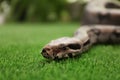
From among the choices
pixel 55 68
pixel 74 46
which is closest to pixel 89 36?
pixel 74 46

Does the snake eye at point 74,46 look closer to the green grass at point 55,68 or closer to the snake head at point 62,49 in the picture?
the snake head at point 62,49

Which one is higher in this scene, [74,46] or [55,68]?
[74,46]

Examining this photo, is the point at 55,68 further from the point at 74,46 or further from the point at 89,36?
the point at 89,36

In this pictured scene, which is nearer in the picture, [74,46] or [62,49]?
[62,49]

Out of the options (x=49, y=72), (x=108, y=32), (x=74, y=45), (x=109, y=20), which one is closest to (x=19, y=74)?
(x=49, y=72)

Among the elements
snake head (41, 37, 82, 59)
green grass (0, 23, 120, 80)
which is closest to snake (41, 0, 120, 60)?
snake head (41, 37, 82, 59)

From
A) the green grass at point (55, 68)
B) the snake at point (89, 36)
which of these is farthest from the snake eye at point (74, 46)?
the green grass at point (55, 68)

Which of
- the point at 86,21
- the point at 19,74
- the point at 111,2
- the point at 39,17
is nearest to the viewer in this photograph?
the point at 19,74

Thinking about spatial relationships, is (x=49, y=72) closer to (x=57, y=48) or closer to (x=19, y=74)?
(x=19, y=74)
